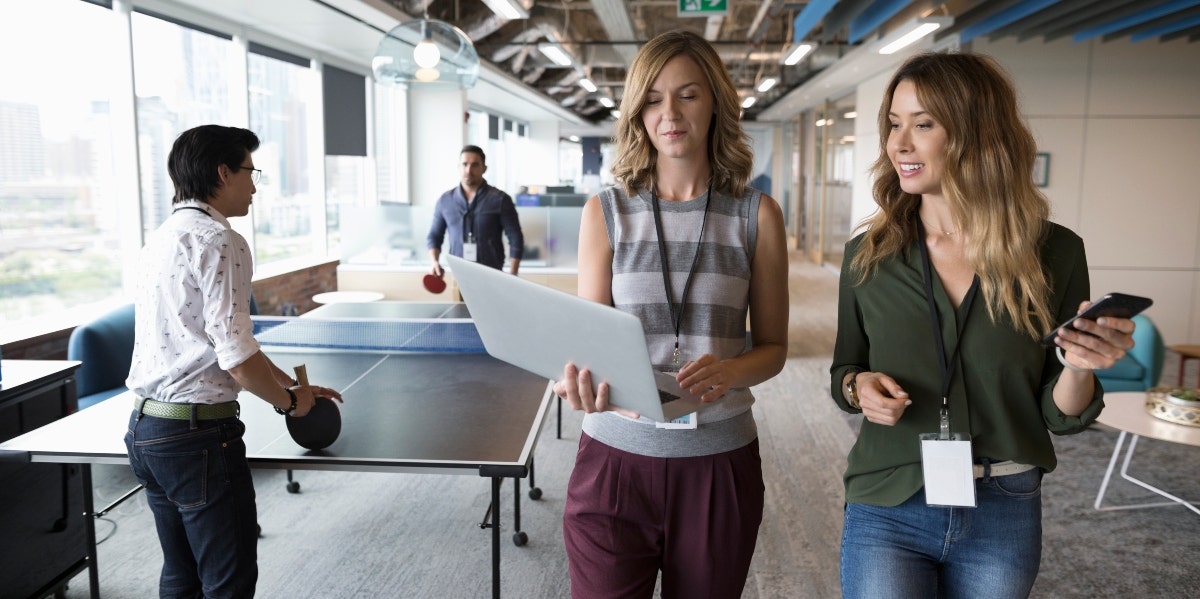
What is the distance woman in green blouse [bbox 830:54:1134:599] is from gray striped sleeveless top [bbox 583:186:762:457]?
0.26 m

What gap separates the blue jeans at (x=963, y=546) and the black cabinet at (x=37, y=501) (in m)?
2.70

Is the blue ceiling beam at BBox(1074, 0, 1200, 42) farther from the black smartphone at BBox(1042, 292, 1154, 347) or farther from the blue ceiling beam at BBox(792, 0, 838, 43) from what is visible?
the black smartphone at BBox(1042, 292, 1154, 347)

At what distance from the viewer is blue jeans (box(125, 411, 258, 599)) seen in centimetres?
222

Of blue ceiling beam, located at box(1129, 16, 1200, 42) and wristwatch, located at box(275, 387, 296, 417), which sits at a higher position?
blue ceiling beam, located at box(1129, 16, 1200, 42)

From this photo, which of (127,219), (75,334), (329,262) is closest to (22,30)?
(127,219)

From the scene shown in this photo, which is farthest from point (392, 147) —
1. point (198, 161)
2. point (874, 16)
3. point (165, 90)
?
point (198, 161)

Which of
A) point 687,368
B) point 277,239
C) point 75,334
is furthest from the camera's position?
point 277,239

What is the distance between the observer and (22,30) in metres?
4.79

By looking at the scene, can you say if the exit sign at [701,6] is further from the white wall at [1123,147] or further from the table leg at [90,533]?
the table leg at [90,533]

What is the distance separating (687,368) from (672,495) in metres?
0.31

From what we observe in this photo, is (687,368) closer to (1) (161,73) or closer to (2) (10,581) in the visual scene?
(2) (10,581)

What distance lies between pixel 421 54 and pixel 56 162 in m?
2.72

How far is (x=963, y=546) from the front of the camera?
1.51m

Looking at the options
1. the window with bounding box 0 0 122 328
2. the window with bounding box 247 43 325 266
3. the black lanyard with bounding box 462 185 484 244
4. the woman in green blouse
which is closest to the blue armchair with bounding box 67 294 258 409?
the window with bounding box 0 0 122 328
